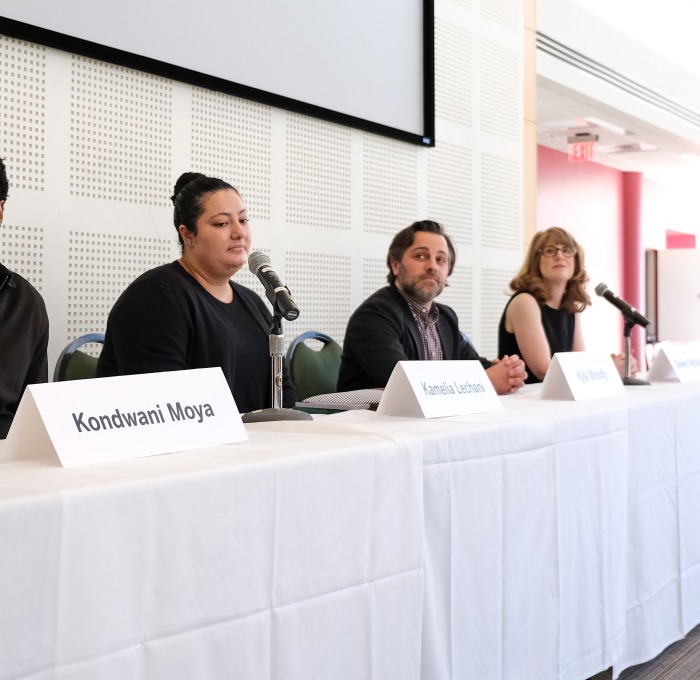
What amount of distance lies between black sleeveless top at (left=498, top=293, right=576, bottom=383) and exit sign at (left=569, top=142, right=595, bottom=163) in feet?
19.0

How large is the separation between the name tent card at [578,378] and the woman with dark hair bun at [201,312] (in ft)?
2.26

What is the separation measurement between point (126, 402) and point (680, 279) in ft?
37.7

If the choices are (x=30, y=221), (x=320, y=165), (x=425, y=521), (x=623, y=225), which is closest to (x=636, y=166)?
(x=623, y=225)

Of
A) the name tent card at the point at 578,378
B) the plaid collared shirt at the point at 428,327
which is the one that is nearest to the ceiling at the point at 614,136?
the plaid collared shirt at the point at 428,327

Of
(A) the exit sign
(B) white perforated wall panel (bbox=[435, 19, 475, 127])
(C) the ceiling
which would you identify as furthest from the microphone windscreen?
(A) the exit sign

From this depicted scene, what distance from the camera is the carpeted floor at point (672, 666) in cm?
191

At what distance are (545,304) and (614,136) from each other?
584 cm

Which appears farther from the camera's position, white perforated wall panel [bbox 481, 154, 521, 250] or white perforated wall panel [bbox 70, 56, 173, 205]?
white perforated wall panel [bbox 481, 154, 521, 250]

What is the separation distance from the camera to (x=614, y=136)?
8.61 meters

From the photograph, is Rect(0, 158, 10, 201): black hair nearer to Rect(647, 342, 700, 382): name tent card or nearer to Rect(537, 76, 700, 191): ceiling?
Rect(647, 342, 700, 382): name tent card

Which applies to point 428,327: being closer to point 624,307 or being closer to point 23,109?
point 624,307

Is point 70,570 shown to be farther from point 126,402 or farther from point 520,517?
point 520,517

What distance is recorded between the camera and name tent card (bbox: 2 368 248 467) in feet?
3.52

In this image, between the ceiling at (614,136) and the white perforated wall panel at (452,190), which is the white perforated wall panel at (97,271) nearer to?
the white perforated wall panel at (452,190)
